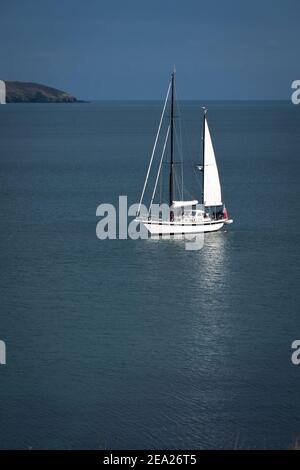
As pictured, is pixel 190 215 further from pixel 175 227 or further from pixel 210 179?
pixel 210 179

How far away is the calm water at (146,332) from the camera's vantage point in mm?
31547

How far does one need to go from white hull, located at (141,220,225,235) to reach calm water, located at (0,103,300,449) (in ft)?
2.84

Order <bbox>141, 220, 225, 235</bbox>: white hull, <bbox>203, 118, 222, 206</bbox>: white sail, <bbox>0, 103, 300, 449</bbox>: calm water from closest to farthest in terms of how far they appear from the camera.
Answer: <bbox>0, 103, 300, 449</bbox>: calm water
<bbox>141, 220, 225, 235</bbox>: white hull
<bbox>203, 118, 222, 206</bbox>: white sail

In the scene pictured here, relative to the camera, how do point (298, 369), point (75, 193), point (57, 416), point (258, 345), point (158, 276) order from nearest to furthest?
1. point (57, 416)
2. point (298, 369)
3. point (258, 345)
4. point (158, 276)
5. point (75, 193)

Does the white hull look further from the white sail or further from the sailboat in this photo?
the white sail

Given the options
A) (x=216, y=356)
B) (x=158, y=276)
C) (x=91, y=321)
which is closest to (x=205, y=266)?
(x=158, y=276)

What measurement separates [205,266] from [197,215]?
718cm

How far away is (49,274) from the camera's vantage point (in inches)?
1944

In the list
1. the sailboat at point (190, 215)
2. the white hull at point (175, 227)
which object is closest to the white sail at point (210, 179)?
the sailboat at point (190, 215)

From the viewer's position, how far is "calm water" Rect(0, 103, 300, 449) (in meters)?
31.5

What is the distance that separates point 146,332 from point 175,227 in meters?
16.5

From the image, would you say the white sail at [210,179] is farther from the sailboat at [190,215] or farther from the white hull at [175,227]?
the white hull at [175,227]

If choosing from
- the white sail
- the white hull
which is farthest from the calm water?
the white sail
